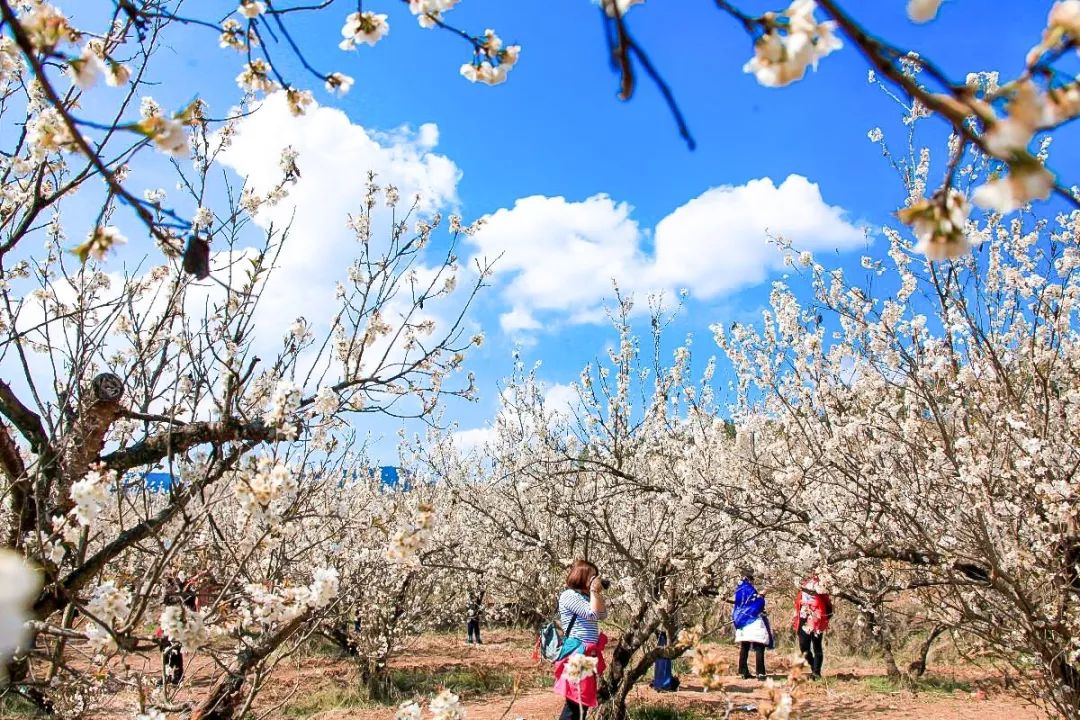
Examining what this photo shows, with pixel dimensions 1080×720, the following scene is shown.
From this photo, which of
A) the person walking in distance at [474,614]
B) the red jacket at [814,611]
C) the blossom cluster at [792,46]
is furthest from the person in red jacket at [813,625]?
the blossom cluster at [792,46]

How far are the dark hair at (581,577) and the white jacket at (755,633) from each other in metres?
4.89

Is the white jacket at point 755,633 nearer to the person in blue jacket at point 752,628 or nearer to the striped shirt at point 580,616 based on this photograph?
the person in blue jacket at point 752,628

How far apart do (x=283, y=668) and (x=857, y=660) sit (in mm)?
9120

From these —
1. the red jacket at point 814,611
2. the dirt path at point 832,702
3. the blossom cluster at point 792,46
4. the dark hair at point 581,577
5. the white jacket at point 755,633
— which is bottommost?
the dirt path at point 832,702

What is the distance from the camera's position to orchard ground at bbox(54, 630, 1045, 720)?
7.58 m

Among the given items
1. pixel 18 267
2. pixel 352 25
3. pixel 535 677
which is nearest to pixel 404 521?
pixel 352 25

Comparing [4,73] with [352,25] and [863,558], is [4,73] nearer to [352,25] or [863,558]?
[352,25]

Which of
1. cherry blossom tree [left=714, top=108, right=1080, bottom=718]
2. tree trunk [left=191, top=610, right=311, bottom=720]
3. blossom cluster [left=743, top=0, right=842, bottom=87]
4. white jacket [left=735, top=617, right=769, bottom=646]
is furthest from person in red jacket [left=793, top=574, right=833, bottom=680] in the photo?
blossom cluster [left=743, top=0, right=842, bottom=87]

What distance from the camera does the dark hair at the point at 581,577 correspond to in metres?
5.67

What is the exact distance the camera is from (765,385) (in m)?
6.27

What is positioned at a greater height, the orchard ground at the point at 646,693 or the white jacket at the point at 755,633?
the white jacket at the point at 755,633

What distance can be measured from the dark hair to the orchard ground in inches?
42.2

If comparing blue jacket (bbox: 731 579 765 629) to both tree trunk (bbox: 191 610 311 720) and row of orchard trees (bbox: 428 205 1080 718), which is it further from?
tree trunk (bbox: 191 610 311 720)

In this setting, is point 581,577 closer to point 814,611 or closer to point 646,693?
point 646,693
